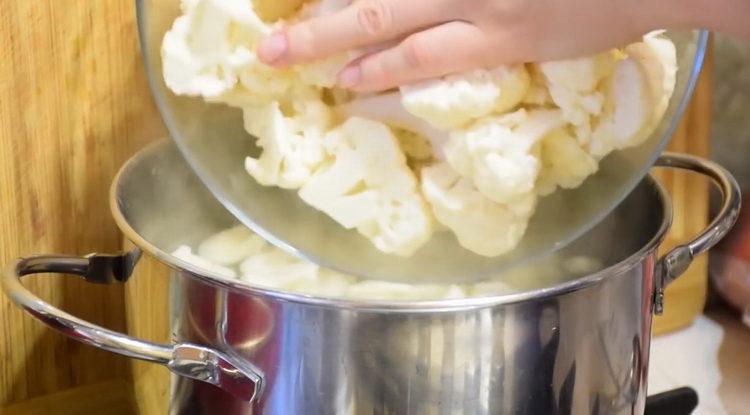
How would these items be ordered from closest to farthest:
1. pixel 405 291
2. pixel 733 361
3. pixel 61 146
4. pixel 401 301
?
pixel 401 301 → pixel 405 291 → pixel 61 146 → pixel 733 361

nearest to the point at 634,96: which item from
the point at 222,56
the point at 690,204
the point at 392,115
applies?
the point at 392,115

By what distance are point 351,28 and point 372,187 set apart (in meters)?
0.11

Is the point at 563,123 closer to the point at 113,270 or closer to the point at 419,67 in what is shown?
the point at 419,67

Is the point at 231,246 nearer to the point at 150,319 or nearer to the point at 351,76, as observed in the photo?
the point at 150,319

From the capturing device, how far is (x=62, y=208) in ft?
2.34

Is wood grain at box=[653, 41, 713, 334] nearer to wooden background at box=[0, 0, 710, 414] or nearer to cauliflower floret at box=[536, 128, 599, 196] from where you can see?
cauliflower floret at box=[536, 128, 599, 196]

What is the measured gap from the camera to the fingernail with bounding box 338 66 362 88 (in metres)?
0.52

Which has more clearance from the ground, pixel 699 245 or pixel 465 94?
pixel 465 94

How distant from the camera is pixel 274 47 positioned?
20.3 inches

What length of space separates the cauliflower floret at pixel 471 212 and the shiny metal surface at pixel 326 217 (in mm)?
26

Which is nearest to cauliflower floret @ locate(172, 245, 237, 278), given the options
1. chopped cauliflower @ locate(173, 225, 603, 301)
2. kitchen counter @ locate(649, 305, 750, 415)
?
chopped cauliflower @ locate(173, 225, 603, 301)

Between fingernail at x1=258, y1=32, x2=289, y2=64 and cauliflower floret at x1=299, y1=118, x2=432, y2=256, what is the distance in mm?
65

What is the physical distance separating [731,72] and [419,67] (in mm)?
585

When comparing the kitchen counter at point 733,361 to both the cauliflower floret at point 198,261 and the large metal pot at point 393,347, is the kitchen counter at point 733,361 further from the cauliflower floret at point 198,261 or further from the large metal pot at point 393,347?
the cauliflower floret at point 198,261
